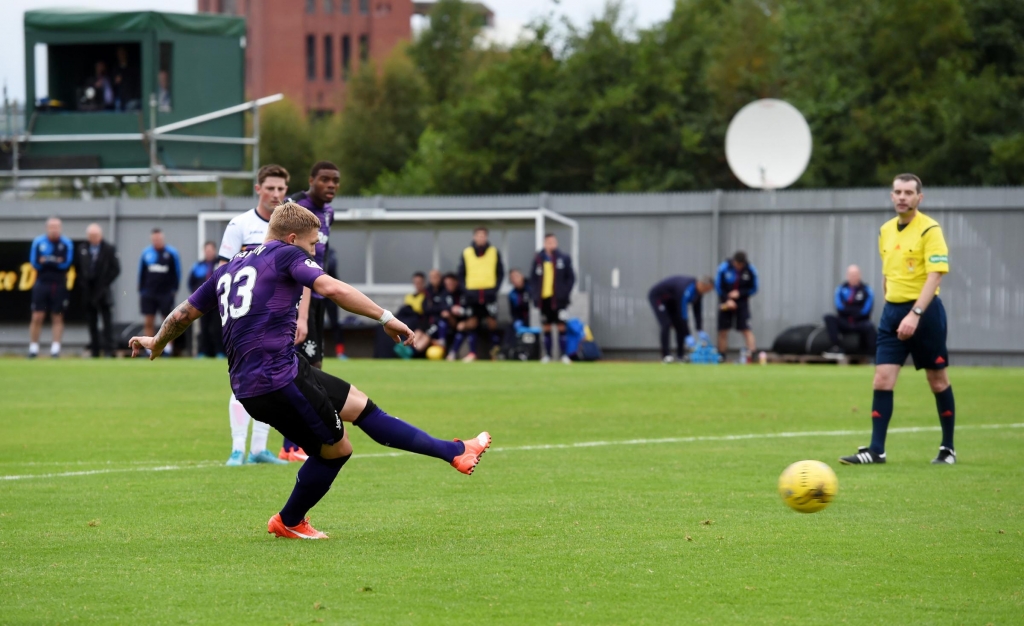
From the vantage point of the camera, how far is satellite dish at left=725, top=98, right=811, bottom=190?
2642cm

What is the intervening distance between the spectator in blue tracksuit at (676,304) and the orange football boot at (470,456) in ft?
54.2

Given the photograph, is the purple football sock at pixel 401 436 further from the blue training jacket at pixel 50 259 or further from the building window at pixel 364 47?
the building window at pixel 364 47

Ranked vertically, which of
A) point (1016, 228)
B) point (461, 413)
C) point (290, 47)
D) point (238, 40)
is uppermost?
point (290, 47)

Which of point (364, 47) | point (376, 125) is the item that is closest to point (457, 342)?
point (376, 125)

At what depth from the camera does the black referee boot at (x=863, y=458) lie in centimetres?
976

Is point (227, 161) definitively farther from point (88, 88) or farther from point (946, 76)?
point (946, 76)

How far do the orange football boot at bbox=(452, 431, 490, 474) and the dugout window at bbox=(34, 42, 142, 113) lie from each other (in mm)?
28822

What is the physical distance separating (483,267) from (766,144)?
7.10m

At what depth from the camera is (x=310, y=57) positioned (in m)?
93.0

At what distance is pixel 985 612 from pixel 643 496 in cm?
316

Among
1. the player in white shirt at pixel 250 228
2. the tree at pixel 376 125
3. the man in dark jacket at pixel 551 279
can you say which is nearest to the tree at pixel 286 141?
the tree at pixel 376 125

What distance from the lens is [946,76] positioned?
41344mm

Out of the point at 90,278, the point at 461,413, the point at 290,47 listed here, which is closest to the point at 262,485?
the point at 461,413

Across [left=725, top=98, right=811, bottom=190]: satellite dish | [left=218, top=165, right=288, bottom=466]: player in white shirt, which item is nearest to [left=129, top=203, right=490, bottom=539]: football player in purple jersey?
[left=218, top=165, right=288, bottom=466]: player in white shirt
